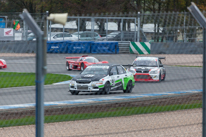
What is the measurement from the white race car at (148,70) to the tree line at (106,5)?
21.2 m

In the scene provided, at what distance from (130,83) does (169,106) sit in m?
3.68

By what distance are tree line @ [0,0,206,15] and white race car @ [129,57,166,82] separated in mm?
21202

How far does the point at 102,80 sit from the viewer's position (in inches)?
499

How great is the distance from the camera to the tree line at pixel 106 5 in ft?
131

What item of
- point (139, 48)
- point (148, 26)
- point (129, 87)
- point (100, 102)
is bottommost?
point (129, 87)

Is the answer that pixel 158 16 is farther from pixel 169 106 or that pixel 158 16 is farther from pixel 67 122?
pixel 169 106

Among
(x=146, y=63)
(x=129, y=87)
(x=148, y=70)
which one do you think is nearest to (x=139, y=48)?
(x=129, y=87)

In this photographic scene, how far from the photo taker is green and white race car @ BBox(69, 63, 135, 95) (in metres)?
12.6

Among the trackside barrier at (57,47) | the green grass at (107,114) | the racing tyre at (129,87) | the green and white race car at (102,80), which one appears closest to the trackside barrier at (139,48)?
the trackside barrier at (57,47)

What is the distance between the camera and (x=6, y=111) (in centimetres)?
945

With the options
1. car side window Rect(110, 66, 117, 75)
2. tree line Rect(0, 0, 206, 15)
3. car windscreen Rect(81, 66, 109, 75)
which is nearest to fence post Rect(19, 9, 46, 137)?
car windscreen Rect(81, 66, 109, 75)

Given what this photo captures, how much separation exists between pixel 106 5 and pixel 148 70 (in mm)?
25144

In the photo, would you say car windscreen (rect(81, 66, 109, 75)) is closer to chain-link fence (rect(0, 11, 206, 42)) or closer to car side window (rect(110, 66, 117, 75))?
car side window (rect(110, 66, 117, 75))

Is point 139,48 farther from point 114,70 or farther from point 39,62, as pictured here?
point 114,70
